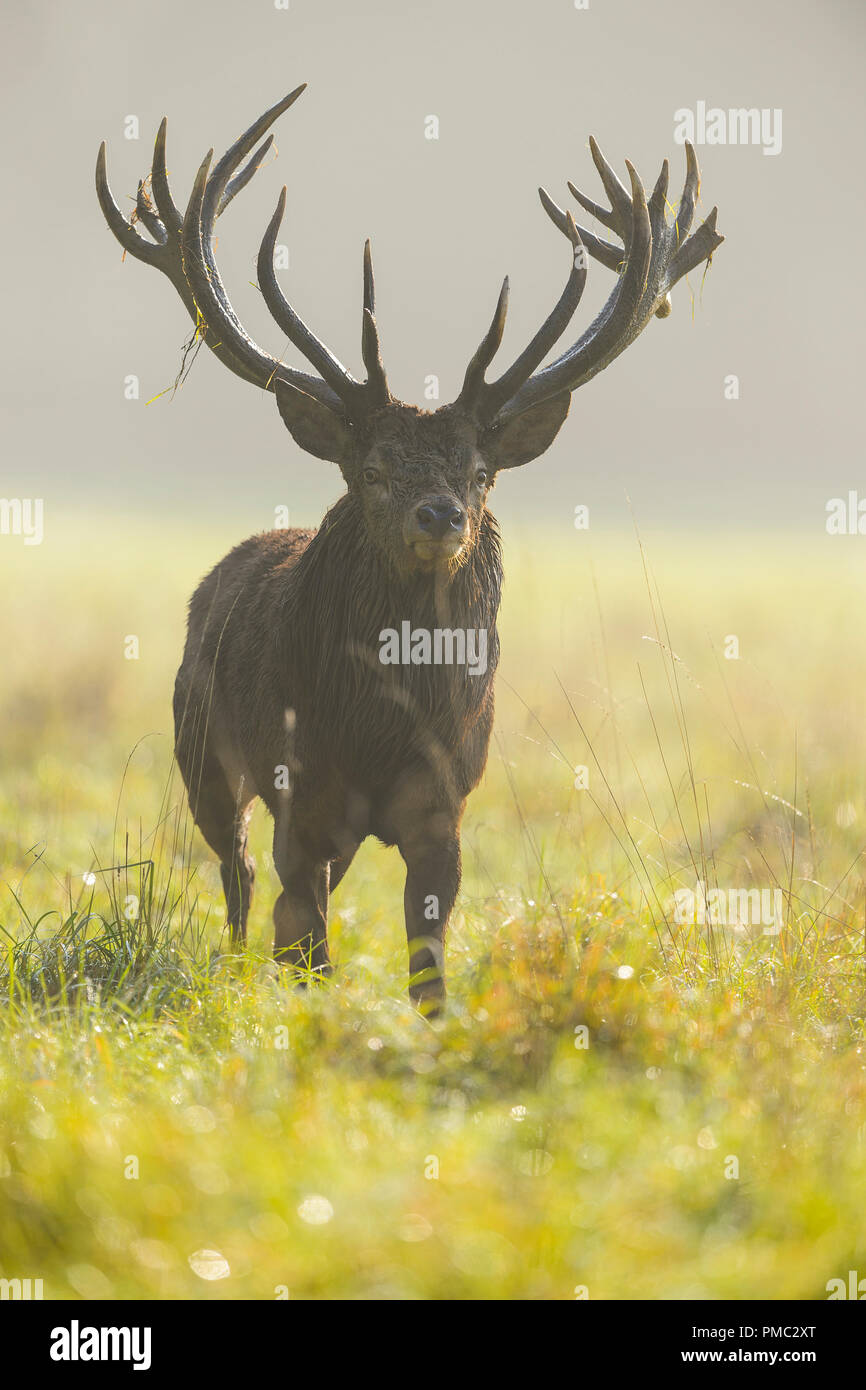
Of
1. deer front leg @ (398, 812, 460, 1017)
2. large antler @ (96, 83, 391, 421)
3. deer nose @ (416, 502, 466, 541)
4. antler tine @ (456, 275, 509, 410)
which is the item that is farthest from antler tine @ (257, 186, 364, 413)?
deer front leg @ (398, 812, 460, 1017)

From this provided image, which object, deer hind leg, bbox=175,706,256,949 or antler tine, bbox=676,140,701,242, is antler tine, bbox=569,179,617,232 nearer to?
antler tine, bbox=676,140,701,242

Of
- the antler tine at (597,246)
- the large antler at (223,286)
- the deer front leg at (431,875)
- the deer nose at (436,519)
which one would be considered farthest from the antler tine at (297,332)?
the deer front leg at (431,875)

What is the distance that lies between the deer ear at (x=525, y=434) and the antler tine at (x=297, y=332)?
58 cm

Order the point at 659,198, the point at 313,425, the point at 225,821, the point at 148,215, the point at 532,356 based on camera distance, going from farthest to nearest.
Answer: the point at 225,821 → the point at 148,215 → the point at 659,198 → the point at 313,425 → the point at 532,356

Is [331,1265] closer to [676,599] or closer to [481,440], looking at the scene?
[481,440]

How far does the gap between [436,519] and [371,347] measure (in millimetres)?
910

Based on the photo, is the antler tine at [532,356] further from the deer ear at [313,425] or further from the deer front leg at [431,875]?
the deer front leg at [431,875]

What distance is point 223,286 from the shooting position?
5.79m

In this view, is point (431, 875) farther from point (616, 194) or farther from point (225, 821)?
point (616, 194)

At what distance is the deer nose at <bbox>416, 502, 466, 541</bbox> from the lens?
4797 mm

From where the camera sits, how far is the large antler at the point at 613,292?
5.41 meters

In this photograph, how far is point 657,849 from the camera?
27.4ft

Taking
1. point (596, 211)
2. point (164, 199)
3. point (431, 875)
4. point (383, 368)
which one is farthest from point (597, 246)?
point (431, 875)

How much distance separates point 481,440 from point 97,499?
59.0 meters
